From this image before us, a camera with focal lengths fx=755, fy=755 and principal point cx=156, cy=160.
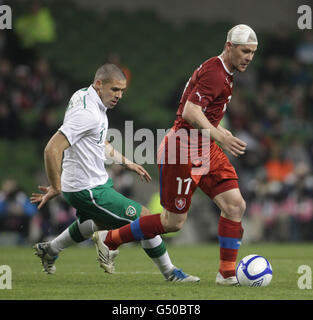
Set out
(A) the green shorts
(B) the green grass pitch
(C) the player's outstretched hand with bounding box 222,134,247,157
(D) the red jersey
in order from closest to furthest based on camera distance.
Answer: (B) the green grass pitch < (C) the player's outstretched hand with bounding box 222,134,247,157 < (D) the red jersey < (A) the green shorts

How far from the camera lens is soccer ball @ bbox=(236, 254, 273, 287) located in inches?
276

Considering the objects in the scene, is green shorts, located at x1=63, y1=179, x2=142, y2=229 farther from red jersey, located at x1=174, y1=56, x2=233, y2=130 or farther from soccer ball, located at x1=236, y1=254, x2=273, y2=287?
soccer ball, located at x1=236, y1=254, x2=273, y2=287

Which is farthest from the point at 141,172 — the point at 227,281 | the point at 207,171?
the point at 227,281

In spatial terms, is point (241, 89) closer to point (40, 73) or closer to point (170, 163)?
point (40, 73)

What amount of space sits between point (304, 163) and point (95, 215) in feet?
35.0

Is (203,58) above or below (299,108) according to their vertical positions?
above

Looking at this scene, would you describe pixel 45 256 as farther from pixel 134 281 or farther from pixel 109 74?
pixel 109 74

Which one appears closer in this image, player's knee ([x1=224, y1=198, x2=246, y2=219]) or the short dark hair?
player's knee ([x1=224, y1=198, x2=246, y2=219])

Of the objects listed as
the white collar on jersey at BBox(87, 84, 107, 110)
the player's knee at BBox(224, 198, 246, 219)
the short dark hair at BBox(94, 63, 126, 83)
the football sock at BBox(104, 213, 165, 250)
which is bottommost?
the football sock at BBox(104, 213, 165, 250)

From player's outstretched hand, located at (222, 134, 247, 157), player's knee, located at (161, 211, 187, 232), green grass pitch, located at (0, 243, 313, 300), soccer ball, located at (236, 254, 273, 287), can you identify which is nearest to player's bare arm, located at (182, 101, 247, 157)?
player's outstretched hand, located at (222, 134, 247, 157)

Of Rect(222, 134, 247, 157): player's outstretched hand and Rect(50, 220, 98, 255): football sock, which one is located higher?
Rect(222, 134, 247, 157): player's outstretched hand

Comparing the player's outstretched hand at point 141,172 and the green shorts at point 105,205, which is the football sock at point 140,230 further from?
the player's outstretched hand at point 141,172
